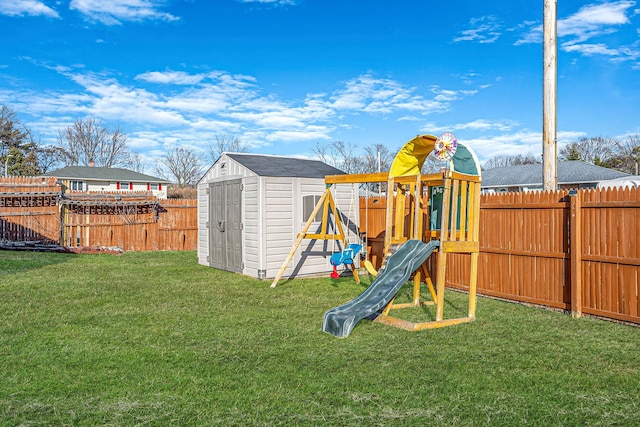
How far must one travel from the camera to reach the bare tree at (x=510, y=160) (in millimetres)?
48938

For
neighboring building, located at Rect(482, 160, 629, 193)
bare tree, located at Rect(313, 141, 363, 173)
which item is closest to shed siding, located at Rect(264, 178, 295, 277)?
neighboring building, located at Rect(482, 160, 629, 193)

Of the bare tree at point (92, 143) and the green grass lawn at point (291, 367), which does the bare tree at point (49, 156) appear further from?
the green grass lawn at point (291, 367)

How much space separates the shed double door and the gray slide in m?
4.70

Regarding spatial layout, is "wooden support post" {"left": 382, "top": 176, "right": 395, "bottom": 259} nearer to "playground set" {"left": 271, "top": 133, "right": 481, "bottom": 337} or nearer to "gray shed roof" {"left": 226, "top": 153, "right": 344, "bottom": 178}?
"playground set" {"left": 271, "top": 133, "right": 481, "bottom": 337}

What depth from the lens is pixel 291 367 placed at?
162 inches

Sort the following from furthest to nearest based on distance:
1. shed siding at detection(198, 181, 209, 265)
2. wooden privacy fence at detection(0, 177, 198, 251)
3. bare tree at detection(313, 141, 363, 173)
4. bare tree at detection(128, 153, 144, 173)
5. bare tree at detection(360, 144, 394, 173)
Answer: bare tree at detection(128, 153, 144, 173)
bare tree at detection(360, 144, 394, 173)
bare tree at detection(313, 141, 363, 173)
wooden privacy fence at detection(0, 177, 198, 251)
shed siding at detection(198, 181, 209, 265)

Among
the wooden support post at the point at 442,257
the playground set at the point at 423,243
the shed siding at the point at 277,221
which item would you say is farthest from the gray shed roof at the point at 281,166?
the wooden support post at the point at 442,257

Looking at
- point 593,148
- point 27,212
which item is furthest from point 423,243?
point 593,148

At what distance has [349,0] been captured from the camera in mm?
14617

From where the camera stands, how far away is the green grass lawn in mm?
3191

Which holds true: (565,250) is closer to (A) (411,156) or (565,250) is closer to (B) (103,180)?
(A) (411,156)

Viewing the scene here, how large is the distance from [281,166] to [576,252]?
6259mm

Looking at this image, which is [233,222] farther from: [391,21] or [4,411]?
[391,21]

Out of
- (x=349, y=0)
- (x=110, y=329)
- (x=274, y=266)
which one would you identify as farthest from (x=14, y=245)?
(x=349, y=0)
